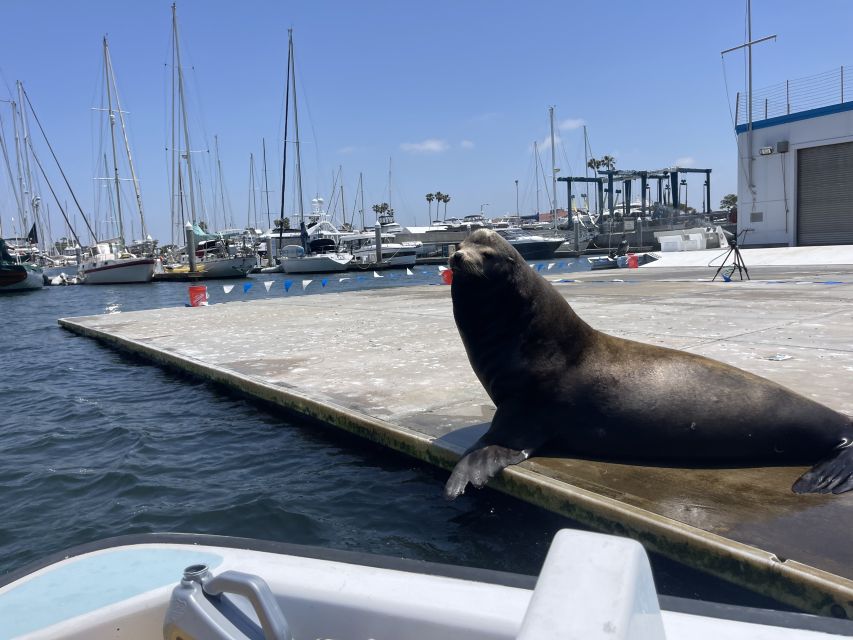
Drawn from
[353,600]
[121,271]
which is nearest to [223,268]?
[121,271]

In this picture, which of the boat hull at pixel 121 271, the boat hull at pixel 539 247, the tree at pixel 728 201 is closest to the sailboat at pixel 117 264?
the boat hull at pixel 121 271

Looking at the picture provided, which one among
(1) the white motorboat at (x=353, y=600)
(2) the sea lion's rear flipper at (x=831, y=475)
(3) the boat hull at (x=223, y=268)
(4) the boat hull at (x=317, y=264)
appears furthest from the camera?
(4) the boat hull at (x=317, y=264)

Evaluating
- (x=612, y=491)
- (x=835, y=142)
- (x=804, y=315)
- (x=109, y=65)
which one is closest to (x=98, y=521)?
(x=612, y=491)

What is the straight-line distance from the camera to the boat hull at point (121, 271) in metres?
43.4

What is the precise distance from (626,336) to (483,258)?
4555 millimetres

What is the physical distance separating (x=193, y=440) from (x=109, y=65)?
46.8 m

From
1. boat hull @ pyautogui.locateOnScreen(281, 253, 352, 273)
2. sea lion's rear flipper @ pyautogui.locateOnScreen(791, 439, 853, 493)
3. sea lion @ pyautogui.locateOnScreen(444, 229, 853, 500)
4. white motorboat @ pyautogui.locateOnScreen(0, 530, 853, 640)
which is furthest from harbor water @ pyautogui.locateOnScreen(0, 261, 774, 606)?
boat hull @ pyautogui.locateOnScreen(281, 253, 352, 273)

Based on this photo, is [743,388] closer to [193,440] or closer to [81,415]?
[193,440]

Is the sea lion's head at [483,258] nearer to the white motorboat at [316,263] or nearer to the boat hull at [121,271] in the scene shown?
the boat hull at [121,271]

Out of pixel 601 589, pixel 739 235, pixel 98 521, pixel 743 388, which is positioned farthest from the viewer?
pixel 739 235

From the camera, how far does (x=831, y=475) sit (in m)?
3.32

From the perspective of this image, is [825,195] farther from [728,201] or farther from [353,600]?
[728,201]

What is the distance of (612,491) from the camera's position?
11.2 feet

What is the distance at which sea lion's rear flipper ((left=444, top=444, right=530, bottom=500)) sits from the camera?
11.5 feet
